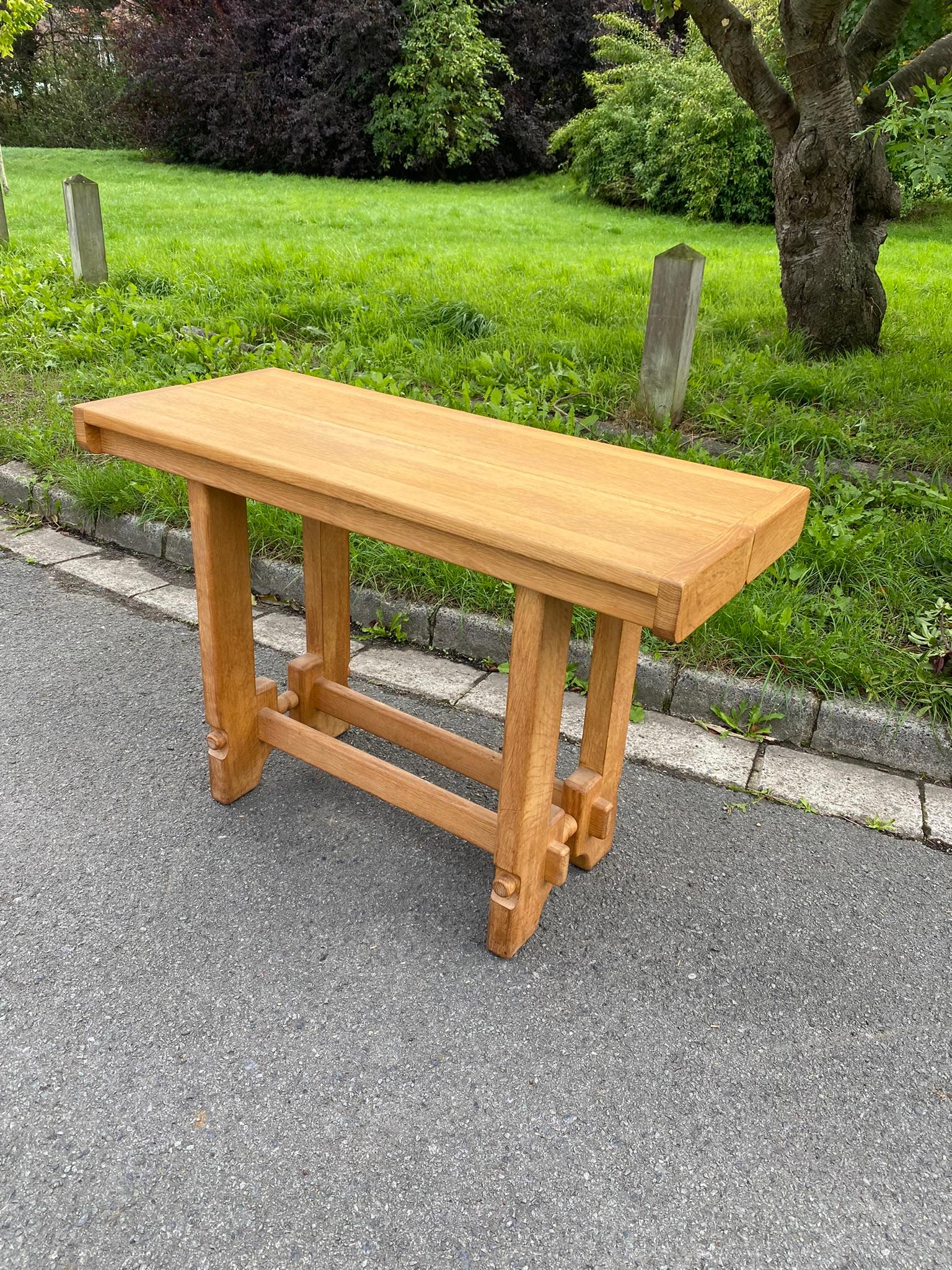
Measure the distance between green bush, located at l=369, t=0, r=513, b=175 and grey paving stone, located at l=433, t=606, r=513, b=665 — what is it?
598 inches

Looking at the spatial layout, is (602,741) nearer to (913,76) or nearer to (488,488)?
(488,488)

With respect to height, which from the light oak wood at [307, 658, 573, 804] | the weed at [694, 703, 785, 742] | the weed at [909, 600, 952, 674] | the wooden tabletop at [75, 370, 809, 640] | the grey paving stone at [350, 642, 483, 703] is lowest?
the grey paving stone at [350, 642, 483, 703]

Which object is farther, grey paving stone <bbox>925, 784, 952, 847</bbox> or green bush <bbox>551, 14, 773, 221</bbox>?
green bush <bbox>551, 14, 773, 221</bbox>

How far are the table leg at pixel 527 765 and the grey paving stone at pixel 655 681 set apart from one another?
1027 mm

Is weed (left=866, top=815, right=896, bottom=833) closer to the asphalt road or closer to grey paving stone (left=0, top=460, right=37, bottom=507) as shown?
the asphalt road

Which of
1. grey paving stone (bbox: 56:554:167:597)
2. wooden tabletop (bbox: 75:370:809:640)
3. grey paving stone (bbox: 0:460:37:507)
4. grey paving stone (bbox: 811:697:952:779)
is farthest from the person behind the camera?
→ grey paving stone (bbox: 0:460:37:507)

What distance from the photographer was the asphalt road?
1.57m

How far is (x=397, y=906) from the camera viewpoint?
2250 mm

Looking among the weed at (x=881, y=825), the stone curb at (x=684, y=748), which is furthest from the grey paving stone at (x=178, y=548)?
the weed at (x=881, y=825)

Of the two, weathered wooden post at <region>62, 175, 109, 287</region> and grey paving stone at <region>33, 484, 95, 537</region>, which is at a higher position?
weathered wooden post at <region>62, 175, 109, 287</region>

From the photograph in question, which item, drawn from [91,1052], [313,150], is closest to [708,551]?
[91,1052]

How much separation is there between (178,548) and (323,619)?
1490 mm

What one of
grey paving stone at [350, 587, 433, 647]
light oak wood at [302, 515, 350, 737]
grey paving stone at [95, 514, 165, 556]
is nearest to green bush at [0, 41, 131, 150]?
grey paving stone at [95, 514, 165, 556]

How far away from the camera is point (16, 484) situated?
441 cm
